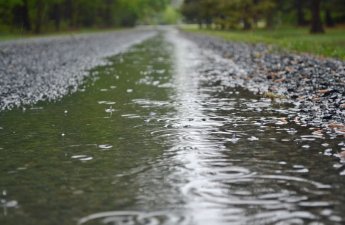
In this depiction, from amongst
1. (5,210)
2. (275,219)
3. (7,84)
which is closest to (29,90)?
(7,84)

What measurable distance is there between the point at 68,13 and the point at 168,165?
4158 inches

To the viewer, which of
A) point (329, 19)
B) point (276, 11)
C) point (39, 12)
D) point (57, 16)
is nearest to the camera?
point (329, 19)

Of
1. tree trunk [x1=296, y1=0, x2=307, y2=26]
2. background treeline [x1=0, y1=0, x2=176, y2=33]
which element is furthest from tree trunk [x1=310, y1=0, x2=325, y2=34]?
background treeline [x1=0, y1=0, x2=176, y2=33]

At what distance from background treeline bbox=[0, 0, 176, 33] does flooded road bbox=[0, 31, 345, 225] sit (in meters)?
44.0

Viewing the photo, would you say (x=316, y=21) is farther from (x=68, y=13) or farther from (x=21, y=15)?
(x=68, y=13)

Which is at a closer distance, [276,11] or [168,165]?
[168,165]

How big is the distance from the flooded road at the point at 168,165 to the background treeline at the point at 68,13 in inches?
1731

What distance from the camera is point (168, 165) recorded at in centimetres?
789

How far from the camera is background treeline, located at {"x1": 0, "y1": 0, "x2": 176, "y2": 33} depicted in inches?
2830

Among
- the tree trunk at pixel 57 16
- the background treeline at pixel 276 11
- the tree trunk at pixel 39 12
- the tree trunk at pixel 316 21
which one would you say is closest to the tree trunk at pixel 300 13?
the background treeline at pixel 276 11

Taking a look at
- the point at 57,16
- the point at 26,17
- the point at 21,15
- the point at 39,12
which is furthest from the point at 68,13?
the point at 21,15

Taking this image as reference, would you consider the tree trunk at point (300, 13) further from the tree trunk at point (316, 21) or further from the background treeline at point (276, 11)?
the tree trunk at point (316, 21)

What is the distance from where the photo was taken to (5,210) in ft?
20.0

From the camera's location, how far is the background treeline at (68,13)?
7188 cm
